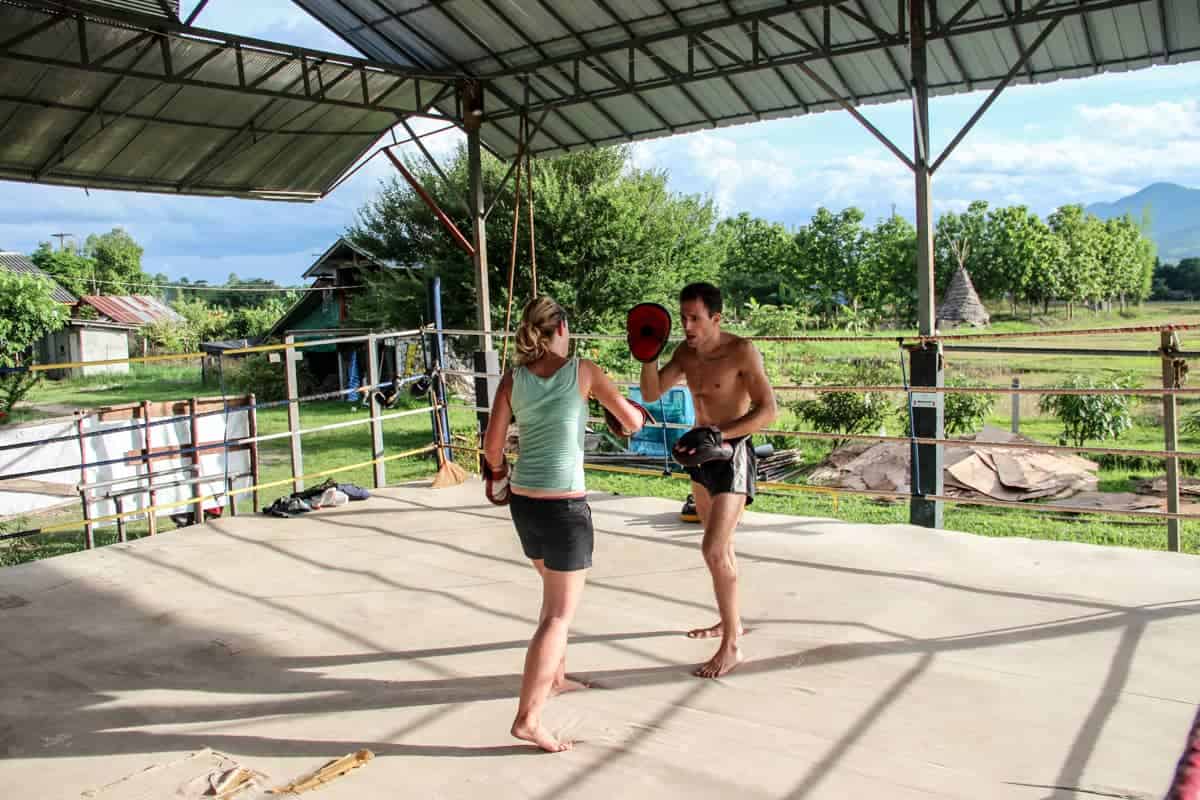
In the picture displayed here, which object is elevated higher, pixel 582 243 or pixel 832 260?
pixel 832 260

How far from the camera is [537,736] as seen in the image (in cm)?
287

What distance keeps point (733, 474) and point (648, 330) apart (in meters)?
0.63

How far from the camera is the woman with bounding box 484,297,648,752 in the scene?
2887 millimetres

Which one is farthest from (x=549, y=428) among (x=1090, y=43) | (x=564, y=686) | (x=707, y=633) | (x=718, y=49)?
(x=1090, y=43)

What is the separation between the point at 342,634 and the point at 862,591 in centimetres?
239

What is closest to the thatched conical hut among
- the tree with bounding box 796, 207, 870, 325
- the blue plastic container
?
the tree with bounding box 796, 207, 870, 325

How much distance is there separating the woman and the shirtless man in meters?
0.67

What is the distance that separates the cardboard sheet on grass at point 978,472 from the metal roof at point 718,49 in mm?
4874

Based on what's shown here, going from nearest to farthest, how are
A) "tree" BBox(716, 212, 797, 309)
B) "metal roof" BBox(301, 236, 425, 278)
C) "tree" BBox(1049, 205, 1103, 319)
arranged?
"metal roof" BBox(301, 236, 425, 278), "tree" BBox(1049, 205, 1103, 319), "tree" BBox(716, 212, 797, 309)

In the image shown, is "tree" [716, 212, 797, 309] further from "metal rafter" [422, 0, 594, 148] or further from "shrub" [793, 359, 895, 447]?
"metal rafter" [422, 0, 594, 148]

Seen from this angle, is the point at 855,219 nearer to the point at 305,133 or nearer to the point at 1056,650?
the point at 305,133

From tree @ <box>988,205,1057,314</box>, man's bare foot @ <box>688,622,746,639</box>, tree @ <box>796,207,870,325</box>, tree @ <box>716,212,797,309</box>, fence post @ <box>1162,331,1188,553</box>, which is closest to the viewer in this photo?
man's bare foot @ <box>688,622,746,639</box>

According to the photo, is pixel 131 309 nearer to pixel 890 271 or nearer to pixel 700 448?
pixel 890 271

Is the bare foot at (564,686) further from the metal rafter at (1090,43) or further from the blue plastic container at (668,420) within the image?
the blue plastic container at (668,420)
